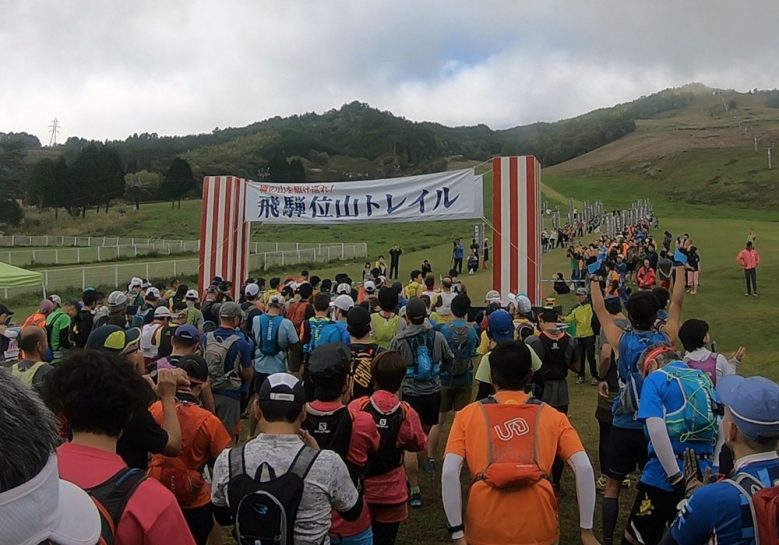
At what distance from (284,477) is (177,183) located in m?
77.8

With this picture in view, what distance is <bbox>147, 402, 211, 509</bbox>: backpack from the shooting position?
331 centimetres

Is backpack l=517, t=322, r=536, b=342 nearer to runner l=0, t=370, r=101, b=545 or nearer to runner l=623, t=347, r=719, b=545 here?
runner l=623, t=347, r=719, b=545

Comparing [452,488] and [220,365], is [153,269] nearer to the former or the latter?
[220,365]

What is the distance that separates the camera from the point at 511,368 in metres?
2.83

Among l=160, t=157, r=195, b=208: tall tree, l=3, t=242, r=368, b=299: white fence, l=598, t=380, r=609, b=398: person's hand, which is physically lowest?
l=3, t=242, r=368, b=299: white fence

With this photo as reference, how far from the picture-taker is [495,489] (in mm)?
2682

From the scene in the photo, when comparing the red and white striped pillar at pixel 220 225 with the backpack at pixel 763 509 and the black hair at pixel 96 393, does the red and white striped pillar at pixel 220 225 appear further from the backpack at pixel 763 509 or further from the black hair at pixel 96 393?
the backpack at pixel 763 509

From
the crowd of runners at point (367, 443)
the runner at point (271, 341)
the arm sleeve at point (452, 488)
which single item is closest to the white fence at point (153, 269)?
the runner at point (271, 341)

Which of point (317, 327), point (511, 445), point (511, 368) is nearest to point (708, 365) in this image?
point (511, 368)

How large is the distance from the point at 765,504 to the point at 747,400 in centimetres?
38

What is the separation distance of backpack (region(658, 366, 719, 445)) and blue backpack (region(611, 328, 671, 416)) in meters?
0.62

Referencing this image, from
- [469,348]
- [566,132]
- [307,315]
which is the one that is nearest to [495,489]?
[469,348]

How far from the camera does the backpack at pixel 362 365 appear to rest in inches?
205

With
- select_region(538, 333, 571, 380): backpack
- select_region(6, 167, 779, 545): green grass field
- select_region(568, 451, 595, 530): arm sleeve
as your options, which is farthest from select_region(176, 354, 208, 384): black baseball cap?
select_region(538, 333, 571, 380): backpack
